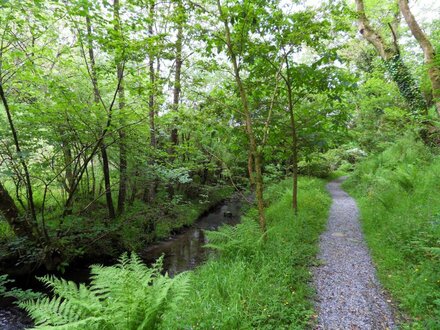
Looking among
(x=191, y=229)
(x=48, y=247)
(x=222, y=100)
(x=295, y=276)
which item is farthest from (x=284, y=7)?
(x=191, y=229)

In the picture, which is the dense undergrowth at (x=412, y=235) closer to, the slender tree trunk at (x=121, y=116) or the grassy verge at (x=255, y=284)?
the grassy verge at (x=255, y=284)

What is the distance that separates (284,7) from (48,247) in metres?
7.26

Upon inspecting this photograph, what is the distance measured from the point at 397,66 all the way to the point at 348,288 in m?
9.51

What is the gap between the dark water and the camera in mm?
4555

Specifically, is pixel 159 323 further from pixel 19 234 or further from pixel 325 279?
pixel 19 234

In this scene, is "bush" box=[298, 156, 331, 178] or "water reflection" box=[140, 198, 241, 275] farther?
"bush" box=[298, 156, 331, 178]

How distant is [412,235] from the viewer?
4371 millimetres

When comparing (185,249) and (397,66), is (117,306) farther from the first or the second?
(397,66)

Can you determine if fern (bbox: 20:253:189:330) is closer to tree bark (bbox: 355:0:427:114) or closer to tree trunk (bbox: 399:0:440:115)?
tree trunk (bbox: 399:0:440:115)

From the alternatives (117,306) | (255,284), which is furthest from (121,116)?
(255,284)

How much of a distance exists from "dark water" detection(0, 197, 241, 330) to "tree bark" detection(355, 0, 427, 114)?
8669 mm

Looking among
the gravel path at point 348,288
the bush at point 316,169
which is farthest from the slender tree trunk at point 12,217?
the bush at point 316,169

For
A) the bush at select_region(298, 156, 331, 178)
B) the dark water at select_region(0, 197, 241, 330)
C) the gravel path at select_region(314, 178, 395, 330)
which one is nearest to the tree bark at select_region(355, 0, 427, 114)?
the bush at select_region(298, 156, 331, 178)

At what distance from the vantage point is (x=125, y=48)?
455cm
